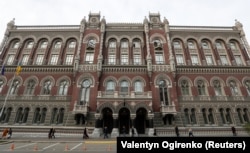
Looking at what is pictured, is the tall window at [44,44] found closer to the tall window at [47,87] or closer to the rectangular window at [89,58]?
the tall window at [47,87]

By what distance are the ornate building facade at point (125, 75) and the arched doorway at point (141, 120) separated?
193mm

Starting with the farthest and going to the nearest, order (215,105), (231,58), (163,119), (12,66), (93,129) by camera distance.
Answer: (231,58), (12,66), (215,105), (163,119), (93,129)

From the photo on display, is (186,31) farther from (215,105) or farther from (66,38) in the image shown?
(66,38)

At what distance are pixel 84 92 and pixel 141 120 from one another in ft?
36.7

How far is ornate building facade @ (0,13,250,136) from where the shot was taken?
80.3 ft

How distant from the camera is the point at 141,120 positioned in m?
25.2

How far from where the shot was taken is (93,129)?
22.6 metres

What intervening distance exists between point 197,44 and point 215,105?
44.9ft

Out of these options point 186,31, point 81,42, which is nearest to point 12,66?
point 81,42

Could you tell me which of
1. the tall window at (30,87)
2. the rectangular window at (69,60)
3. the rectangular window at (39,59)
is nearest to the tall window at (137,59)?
the rectangular window at (69,60)

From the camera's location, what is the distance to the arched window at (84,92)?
2567 centimetres

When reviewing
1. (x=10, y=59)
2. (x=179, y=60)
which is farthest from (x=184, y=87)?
(x=10, y=59)

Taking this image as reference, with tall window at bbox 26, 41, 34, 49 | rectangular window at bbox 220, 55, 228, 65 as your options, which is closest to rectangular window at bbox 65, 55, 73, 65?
tall window at bbox 26, 41, 34, 49

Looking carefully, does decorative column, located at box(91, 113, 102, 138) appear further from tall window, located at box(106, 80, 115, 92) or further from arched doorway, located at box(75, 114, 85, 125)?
tall window, located at box(106, 80, 115, 92)
